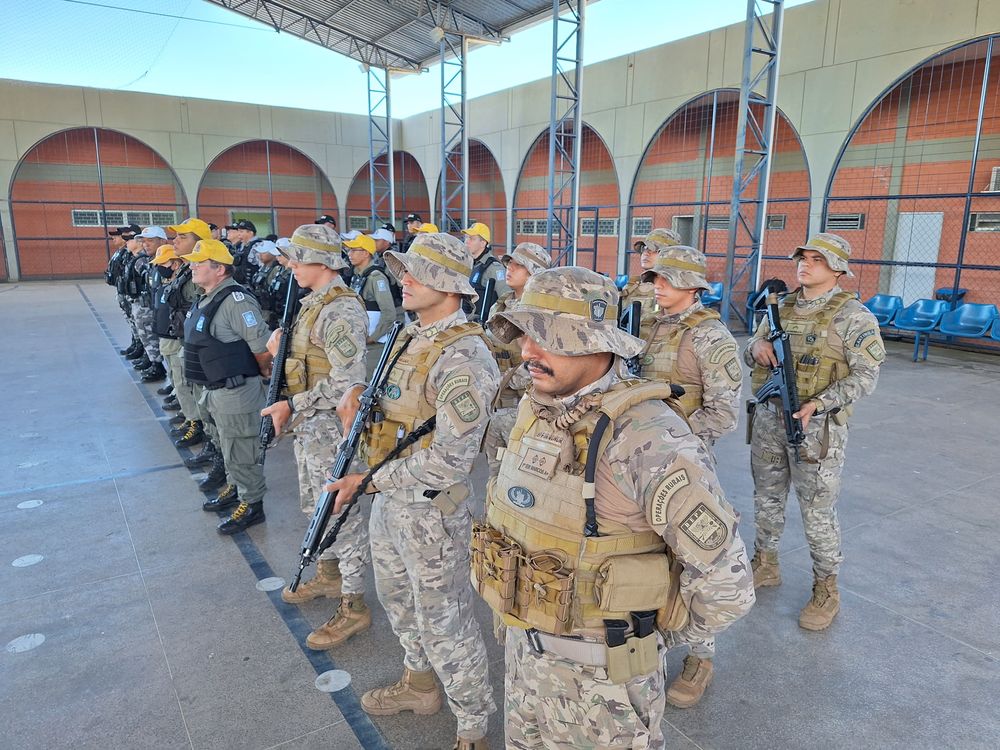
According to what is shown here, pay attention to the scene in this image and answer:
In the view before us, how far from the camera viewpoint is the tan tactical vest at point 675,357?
10.1 feet

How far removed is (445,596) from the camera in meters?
2.38

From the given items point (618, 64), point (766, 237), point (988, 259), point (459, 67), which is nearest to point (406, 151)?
point (459, 67)

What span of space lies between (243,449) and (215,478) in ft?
2.90

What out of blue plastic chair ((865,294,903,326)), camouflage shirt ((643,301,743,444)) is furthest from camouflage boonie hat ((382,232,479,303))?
blue plastic chair ((865,294,903,326))

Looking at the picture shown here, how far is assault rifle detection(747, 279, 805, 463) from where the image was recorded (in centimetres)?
322

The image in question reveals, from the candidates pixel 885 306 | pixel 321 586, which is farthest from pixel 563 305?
pixel 885 306

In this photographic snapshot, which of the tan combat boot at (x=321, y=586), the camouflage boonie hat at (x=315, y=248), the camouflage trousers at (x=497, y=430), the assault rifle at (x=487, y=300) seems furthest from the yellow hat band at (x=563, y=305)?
the assault rifle at (x=487, y=300)

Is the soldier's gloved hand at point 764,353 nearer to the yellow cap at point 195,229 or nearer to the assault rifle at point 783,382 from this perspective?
the assault rifle at point 783,382

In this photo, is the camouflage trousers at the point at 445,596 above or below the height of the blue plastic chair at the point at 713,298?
below

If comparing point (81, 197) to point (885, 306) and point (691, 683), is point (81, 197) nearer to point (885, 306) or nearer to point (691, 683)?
point (885, 306)

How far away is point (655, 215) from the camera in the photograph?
53.8 feet

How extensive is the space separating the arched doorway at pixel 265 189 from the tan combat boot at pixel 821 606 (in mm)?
22677

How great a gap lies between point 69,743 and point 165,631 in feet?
2.37

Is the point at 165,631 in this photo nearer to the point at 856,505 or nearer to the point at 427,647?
the point at 427,647
